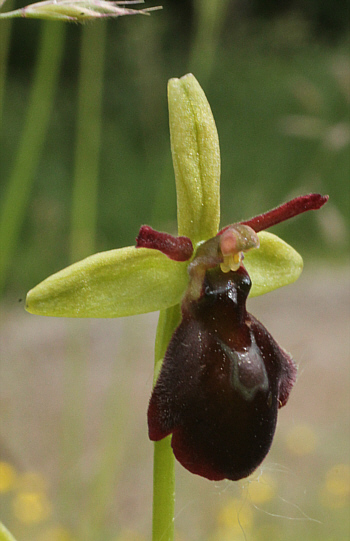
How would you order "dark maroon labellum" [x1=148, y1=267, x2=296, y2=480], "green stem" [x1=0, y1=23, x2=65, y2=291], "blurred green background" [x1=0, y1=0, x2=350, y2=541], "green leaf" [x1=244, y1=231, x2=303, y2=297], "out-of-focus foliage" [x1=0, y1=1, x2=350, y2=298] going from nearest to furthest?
"dark maroon labellum" [x1=148, y1=267, x2=296, y2=480] → "green leaf" [x1=244, y1=231, x2=303, y2=297] → "green stem" [x1=0, y1=23, x2=65, y2=291] → "blurred green background" [x1=0, y1=0, x2=350, y2=541] → "out-of-focus foliage" [x1=0, y1=1, x2=350, y2=298]

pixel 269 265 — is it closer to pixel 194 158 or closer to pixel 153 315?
pixel 194 158

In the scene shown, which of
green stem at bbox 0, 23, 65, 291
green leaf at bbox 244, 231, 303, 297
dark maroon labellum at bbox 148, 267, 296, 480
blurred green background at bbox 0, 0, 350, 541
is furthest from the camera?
blurred green background at bbox 0, 0, 350, 541

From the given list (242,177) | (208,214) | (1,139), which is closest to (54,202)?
(1,139)

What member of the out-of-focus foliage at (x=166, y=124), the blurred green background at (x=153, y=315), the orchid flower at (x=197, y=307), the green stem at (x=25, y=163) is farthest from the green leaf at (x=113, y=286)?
the out-of-focus foliage at (x=166, y=124)

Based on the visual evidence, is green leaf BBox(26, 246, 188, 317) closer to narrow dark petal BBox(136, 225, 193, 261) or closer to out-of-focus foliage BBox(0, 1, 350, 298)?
narrow dark petal BBox(136, 225, 193, 261)

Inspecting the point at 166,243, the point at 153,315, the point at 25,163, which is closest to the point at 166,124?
the point at 153,315

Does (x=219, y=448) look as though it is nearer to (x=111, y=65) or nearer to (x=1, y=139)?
(x=1, y=139)

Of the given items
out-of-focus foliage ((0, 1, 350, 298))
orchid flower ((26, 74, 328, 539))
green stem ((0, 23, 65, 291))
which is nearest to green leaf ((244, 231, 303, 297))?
orchid flower ((26, 74, 328, 539))
